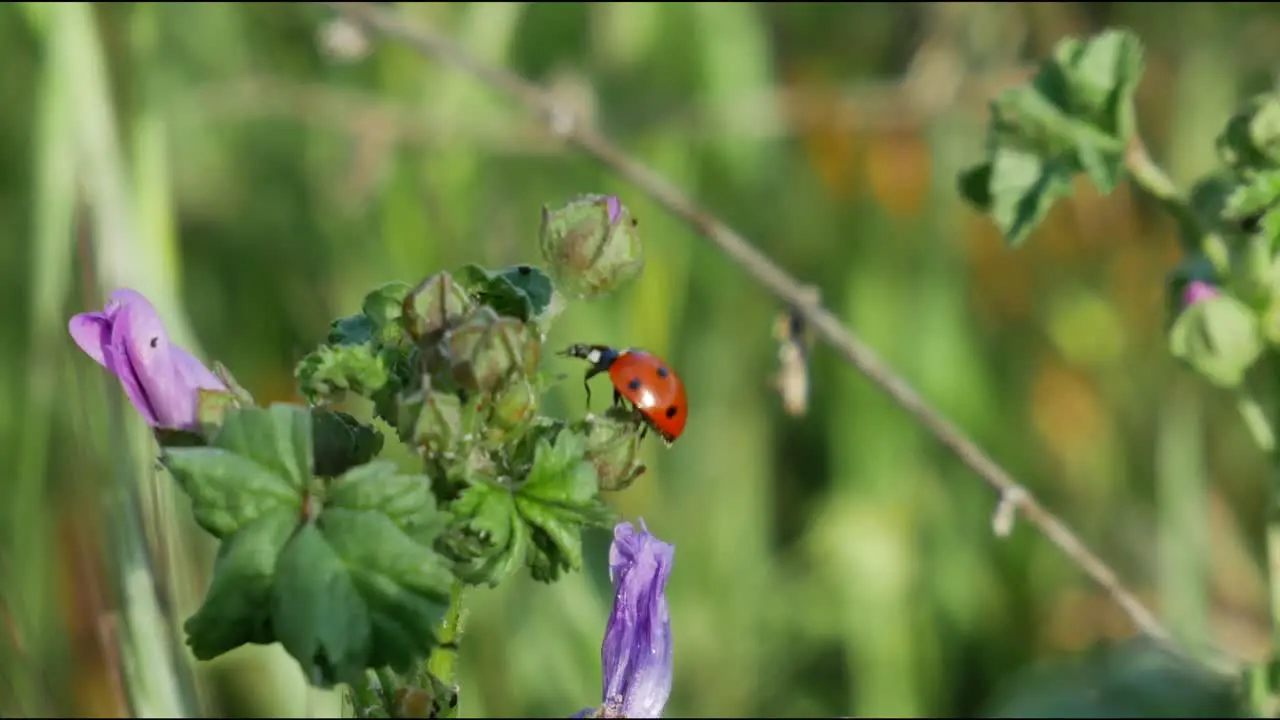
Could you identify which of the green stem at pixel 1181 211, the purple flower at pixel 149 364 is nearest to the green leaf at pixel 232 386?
the purple flower at pixel 149 364

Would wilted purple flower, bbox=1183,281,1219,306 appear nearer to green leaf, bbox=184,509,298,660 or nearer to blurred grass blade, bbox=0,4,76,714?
green leaf, bbox=184,509,298,660

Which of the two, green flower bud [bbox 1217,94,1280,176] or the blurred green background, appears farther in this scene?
the blurred green background

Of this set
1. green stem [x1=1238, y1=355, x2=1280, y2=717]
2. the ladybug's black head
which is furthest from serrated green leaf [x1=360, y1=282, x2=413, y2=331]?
green stem [x1=1238, y1=355, x2=1280, y2=717]

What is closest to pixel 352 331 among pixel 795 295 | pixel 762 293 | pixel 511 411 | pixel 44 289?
pixel 511 411

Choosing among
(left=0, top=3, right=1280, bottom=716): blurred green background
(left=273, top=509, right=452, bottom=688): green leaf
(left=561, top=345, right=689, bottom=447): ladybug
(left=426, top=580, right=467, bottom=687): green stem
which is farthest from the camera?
(left=0, top=3, right=1280, bottom=716): blurred green background

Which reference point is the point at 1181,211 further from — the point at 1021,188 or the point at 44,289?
the point at 44,289

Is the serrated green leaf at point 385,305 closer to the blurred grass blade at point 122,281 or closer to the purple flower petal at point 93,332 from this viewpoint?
the purple flower petal at point 93,332

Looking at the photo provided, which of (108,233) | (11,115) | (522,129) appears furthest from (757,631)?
(11,115)
